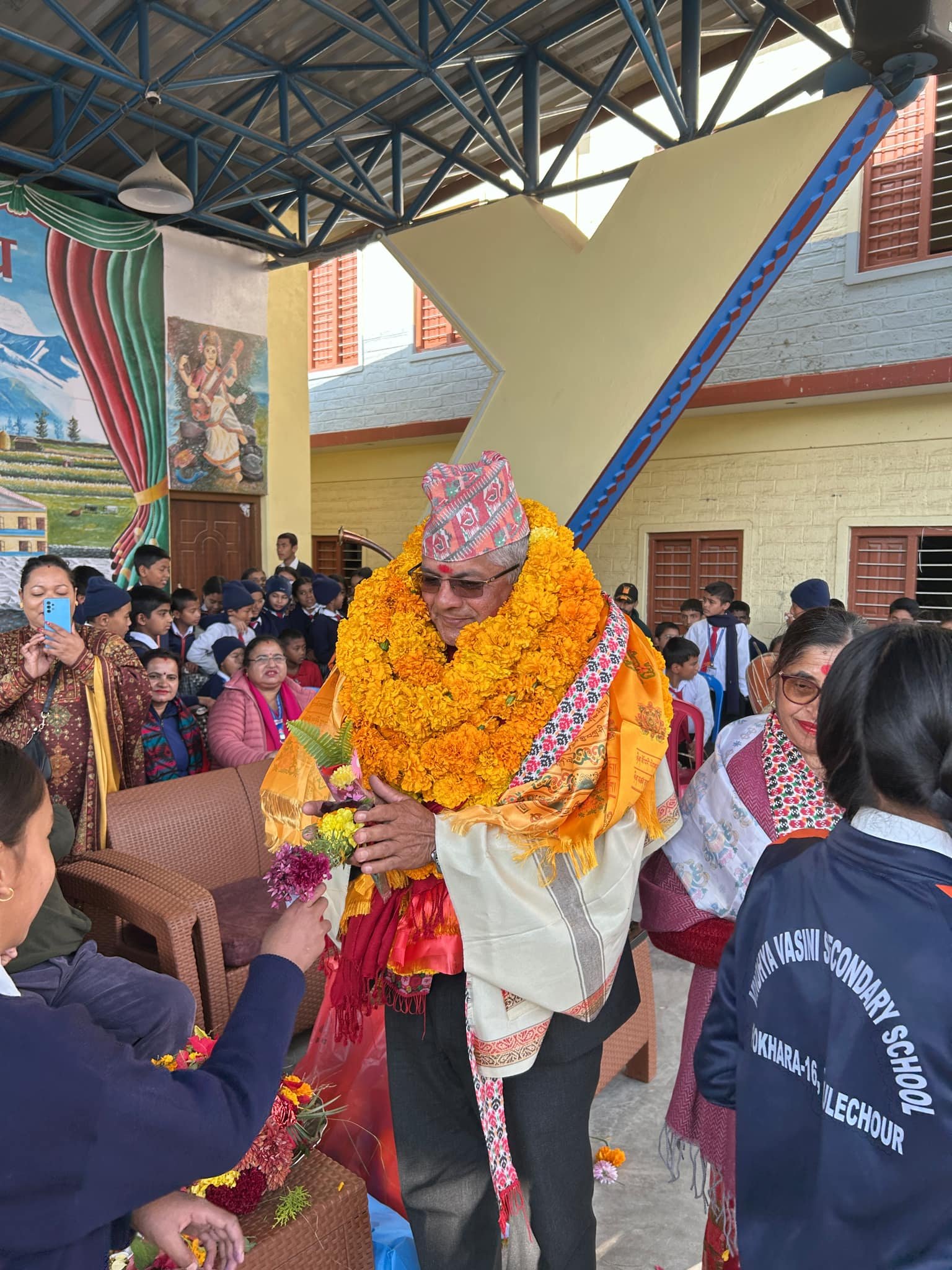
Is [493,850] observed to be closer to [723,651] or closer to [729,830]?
[729,830]

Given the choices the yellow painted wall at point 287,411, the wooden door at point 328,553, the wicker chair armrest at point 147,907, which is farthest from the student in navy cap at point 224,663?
the wooden door at point 328,553

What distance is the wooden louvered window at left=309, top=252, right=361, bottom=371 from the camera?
46.8 feet

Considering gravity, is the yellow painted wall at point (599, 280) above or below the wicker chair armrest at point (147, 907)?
above

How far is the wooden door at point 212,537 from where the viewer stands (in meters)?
10.5

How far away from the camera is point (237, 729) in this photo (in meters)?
4.39

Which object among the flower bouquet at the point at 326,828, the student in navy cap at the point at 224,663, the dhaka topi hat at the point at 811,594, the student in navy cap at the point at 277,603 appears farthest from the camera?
the student in navy cap at the point at 277,603

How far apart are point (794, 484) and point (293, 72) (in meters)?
6.99

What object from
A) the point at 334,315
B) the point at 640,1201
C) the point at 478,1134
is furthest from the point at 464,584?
the point at 334,315

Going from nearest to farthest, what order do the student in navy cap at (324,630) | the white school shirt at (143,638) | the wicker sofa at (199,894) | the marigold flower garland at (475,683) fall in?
the marigold flower garland at (475,683)
the wicker sofa at (199,894)
the white school shirt at (143,638)
the student in navy cap at (324,630)

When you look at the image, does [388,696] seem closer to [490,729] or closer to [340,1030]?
[490,729]

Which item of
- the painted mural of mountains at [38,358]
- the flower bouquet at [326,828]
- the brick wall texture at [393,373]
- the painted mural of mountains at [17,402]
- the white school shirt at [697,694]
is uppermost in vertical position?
the brick wall texture at [393,373]

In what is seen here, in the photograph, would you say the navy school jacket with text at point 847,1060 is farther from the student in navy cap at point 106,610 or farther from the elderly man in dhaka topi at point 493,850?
the student in navy cap at point 106,610

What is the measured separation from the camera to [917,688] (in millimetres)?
1030

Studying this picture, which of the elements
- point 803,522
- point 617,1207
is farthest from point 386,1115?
point 803,522
